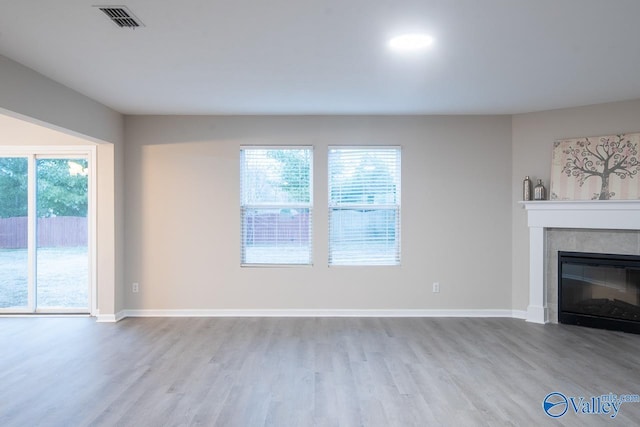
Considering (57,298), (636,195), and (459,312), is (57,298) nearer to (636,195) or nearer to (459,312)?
(459,312)

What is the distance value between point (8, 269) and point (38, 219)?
755 millimetres

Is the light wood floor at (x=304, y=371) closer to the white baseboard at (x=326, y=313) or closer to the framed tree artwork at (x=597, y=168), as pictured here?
the white baseboard at (x=326, y=313)

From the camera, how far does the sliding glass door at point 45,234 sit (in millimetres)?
5105

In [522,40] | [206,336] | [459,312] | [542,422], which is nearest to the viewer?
[542,422]

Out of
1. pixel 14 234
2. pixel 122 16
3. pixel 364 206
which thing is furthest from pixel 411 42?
pixel 14 234

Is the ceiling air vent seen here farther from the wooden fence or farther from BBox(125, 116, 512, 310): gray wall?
the wooden fence

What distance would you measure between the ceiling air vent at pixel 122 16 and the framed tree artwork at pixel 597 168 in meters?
4.66

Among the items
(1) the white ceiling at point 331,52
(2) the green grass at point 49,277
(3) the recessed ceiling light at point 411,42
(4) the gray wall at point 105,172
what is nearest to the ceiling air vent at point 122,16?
(1) the white ceiling at point 331,52

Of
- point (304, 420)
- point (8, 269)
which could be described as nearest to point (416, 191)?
point (304, 420)

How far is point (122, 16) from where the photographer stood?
A: 2480mm

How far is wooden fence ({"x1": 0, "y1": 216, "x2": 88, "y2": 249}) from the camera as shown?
511 centimetres

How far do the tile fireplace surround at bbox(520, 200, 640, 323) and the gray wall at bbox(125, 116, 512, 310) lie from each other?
1.20 ft

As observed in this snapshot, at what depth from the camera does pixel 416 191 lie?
513cm

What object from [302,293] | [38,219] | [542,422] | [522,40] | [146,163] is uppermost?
[522,40]
